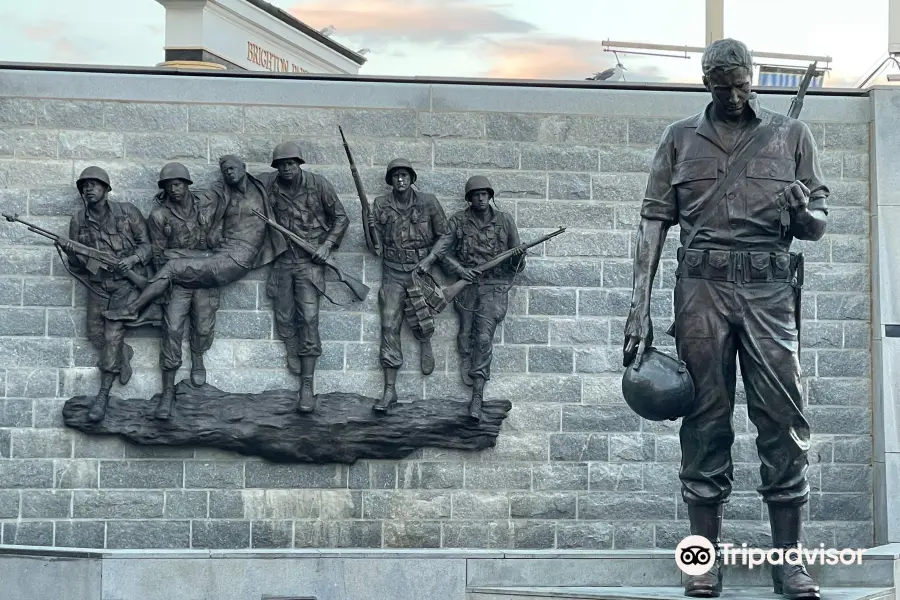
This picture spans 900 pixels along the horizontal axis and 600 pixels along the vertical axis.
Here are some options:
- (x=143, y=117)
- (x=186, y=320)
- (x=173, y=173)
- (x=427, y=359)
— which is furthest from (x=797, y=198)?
(x=143, y=117)

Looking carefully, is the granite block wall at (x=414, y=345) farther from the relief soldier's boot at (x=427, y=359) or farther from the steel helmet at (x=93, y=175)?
the steel helmet at (x=93, y=175)

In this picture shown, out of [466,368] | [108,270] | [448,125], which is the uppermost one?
[448,125]

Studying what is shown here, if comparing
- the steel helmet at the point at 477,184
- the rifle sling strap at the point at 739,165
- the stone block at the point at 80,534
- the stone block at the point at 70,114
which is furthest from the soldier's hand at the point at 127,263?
the rifle sling strap at the point at 739,165

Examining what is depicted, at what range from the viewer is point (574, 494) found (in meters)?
11.3

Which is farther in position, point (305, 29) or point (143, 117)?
point (305, 29)

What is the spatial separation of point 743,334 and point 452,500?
14.2 feet

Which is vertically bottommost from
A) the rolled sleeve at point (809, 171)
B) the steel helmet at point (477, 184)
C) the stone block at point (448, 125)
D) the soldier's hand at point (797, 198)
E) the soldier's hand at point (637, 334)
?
the soldier's hand at point (637, 334)

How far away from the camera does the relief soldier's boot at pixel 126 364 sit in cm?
1102

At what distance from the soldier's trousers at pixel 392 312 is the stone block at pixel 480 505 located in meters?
1.01

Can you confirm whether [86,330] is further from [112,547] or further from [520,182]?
[520,182]

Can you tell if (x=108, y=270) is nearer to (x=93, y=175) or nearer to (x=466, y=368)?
(x=93, y=175)

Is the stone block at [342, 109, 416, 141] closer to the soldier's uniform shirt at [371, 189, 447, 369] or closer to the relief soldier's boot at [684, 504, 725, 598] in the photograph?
the soldier's uniform shirt at [371, 189, 447, 369]

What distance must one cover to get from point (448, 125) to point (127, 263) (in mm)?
2348

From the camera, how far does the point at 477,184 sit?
11.1m
